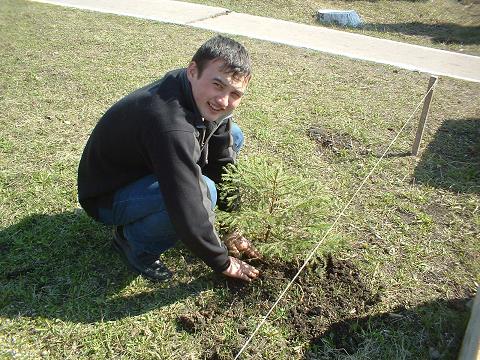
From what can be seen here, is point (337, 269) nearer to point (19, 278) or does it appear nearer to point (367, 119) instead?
point (19, 278)

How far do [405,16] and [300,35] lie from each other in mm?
4390

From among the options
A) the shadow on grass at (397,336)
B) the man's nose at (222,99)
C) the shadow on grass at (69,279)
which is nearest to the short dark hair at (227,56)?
the man's nose at (222,99)

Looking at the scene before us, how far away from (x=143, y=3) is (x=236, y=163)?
8.06m

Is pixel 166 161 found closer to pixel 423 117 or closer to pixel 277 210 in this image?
pixel 277 210

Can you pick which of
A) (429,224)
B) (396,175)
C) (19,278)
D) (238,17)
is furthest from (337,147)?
(238,17)

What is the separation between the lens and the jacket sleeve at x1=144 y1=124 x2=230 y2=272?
217cm

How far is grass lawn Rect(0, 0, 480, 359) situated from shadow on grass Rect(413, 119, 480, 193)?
2cm

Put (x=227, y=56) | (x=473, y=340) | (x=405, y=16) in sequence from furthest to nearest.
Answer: (x=405, y=16), (x=227, y=56), (x=473, y=340)

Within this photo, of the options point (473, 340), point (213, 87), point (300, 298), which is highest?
point (213, 87)

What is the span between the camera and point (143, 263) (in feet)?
9.02

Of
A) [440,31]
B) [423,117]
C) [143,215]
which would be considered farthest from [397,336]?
[440,31]

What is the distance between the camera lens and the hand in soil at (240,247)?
2.90 m

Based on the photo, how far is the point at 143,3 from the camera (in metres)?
9.81

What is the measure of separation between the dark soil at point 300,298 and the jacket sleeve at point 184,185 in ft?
1.53
